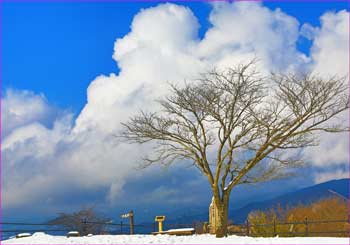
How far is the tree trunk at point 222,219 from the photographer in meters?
24.4

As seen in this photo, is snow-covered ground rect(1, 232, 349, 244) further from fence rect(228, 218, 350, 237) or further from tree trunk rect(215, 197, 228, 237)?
tree trunk rect(215, 197, 228, 237)

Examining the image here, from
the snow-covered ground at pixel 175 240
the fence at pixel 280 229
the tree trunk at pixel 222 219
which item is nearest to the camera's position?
the snow-covered ground at pixel 175 240

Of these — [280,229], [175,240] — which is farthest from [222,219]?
[280,229]

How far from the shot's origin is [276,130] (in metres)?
24.9

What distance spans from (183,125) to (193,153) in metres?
1.72

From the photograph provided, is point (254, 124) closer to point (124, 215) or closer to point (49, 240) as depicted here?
point (49, 240)

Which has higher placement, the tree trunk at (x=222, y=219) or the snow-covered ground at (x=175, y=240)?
the tree trunk at (x=222, y=219)

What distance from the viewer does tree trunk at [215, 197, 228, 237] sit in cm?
2441

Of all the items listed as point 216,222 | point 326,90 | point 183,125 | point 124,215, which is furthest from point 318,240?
point 124,215

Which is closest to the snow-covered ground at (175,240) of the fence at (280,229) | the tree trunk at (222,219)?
the fence at (280,229)

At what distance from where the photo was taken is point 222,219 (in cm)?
2488

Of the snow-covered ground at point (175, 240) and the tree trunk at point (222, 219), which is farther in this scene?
the tree trunk at point (222, 219)

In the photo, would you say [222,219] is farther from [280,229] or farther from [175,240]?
[280,229]

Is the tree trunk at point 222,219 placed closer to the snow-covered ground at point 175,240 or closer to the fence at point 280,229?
the snow-covered ground at point 175,240
